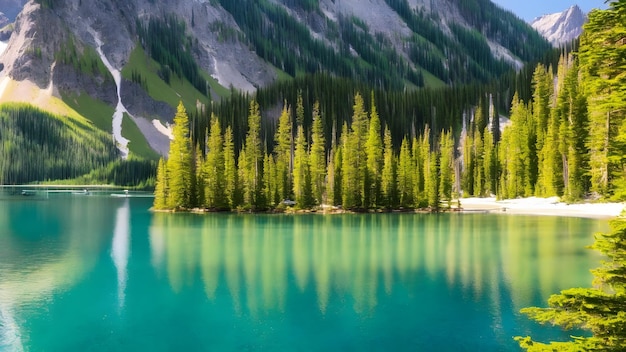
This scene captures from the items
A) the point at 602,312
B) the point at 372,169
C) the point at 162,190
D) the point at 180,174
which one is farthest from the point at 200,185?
the point at 602,312

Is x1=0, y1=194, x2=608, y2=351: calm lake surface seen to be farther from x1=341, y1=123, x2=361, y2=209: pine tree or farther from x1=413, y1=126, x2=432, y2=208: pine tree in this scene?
x1=413, y1=126, x2=432, y2=208: pine tree

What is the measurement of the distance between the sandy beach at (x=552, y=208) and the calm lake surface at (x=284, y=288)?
16.9m

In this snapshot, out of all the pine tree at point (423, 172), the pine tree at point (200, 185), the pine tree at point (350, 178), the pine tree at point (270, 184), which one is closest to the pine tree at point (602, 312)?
the pine tree at point (350, 178)

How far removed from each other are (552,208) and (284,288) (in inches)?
2695

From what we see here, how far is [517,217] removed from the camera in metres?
76.6

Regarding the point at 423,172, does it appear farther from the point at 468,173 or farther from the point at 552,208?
the point at 468,173

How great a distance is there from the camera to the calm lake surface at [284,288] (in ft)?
71.6

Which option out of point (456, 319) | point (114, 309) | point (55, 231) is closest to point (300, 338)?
point (456, 319)

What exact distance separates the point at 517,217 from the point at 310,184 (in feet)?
117

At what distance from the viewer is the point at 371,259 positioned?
132 feet

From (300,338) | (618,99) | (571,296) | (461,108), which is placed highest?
(461,108)

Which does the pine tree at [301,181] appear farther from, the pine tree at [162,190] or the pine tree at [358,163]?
the pine tree at [162,190]

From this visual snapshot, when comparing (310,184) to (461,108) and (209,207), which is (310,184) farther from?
(461,108)

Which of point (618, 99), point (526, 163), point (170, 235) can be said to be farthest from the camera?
point (526, 163)
